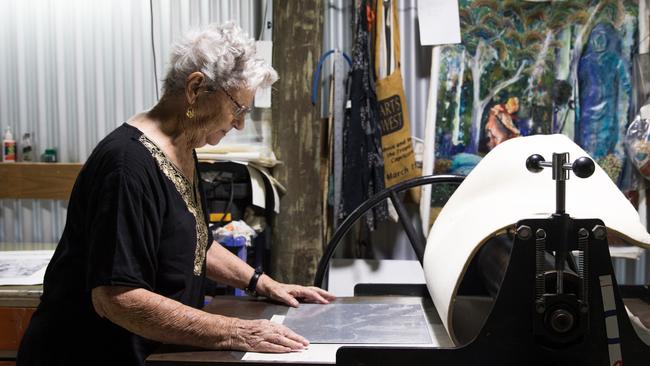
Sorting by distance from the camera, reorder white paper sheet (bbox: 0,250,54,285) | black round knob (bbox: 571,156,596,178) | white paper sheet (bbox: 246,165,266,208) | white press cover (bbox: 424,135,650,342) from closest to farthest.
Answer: black round knob (bbox: 571,156,596,178), white press cover (bbox: 424,135,650,342), white paper sheet (bbox: 0,250,54,285), white paper sheet (bbox: 246,165,266,208)

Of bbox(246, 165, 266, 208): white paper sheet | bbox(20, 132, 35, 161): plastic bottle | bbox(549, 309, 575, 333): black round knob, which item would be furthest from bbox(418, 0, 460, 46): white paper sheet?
bbox(549, 309, 575, 333): black round knob

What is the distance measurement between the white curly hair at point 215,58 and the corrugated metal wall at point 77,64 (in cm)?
170

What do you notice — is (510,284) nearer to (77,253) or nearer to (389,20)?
(77,253)

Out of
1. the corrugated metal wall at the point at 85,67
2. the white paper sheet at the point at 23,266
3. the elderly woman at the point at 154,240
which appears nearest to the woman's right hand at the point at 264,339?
the elderly woman at the point at 154,240

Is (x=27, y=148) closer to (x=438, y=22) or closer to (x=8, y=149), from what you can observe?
(x=8, y=149)

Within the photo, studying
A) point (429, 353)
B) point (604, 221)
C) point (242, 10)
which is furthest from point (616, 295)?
point (242, 10)

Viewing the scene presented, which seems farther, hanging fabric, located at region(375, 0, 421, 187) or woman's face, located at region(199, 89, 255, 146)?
Result: hanging fabric, located at region(375, 0, 421, 187)

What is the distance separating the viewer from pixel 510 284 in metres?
1.08

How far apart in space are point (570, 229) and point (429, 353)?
298mm

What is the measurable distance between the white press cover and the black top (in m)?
0.56

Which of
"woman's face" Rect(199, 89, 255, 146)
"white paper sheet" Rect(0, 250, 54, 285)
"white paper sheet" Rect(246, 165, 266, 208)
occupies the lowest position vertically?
"white paper sheet" Rect(0, 250, 54, 285)

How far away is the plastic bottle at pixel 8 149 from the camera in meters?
3.14

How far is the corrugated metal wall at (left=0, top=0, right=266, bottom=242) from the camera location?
3.17m

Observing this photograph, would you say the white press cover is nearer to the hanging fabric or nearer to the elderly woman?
the elderly woman
